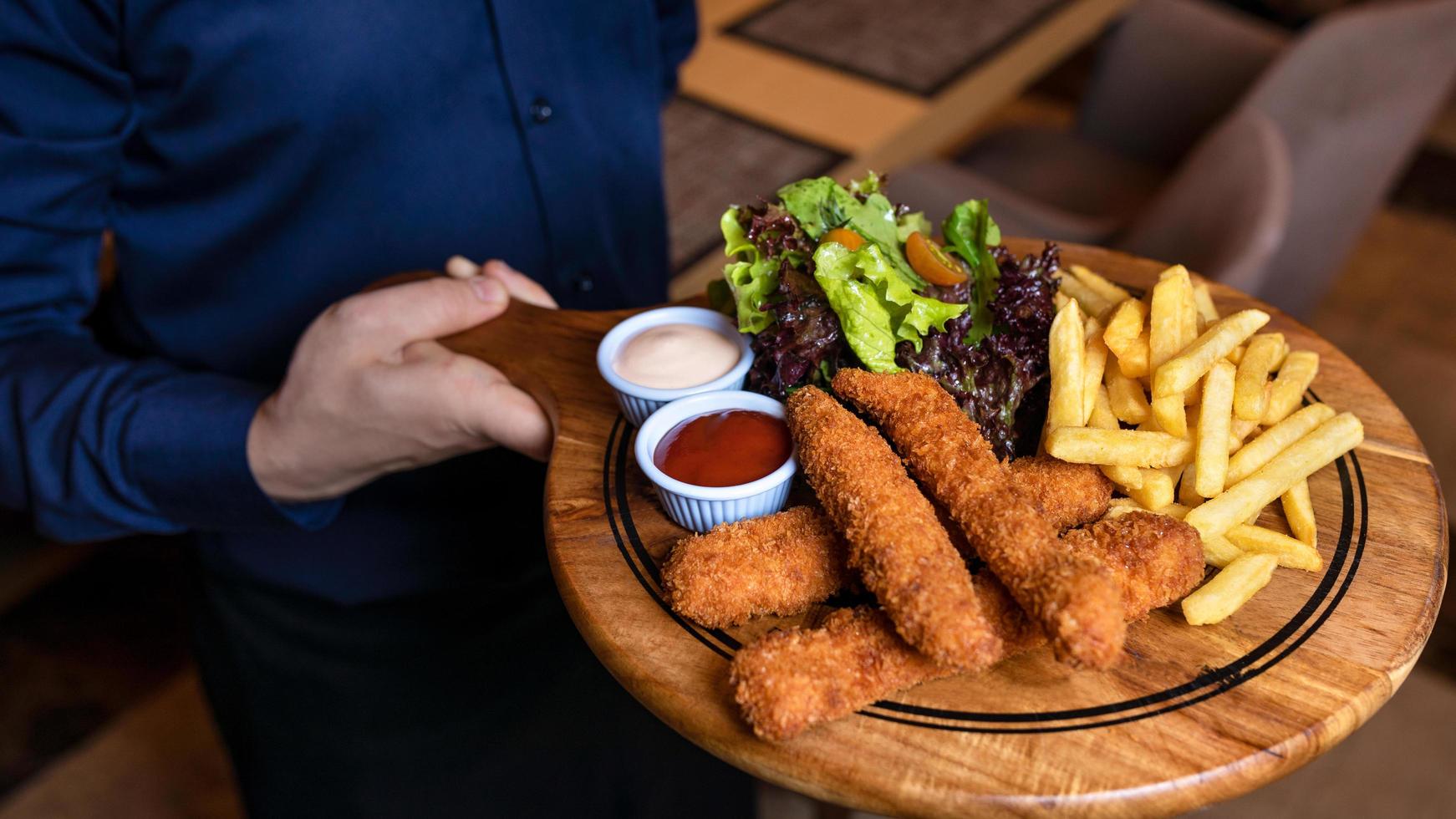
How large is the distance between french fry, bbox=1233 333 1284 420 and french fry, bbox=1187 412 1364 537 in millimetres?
77

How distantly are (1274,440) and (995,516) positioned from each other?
0.49 meters

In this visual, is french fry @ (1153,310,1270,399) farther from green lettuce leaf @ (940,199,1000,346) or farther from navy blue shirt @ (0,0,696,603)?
navy blue shirt @ (0,0,696,603)

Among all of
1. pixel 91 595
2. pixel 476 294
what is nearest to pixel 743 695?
pixel 476 294

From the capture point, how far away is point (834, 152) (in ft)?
10.6

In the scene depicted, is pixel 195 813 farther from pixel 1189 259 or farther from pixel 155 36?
pixel 1189 259

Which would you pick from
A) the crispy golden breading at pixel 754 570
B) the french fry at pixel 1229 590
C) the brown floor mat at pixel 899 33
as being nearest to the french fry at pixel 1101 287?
the french fry at pixel 1229 590

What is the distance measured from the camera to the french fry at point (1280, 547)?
4.62 ft

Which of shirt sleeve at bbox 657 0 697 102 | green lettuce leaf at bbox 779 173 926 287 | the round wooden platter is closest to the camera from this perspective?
the round wooden platter

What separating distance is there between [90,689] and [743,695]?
337 centimetres

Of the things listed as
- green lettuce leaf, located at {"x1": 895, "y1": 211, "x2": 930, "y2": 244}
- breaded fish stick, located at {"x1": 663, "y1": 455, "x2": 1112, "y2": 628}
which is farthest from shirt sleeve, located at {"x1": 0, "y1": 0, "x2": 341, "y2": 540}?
green lettuce leaf, located at {"x1": 895, "y1": 211, "x2": 930, "y2": 244}

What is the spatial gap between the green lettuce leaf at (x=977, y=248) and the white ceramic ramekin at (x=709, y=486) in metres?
0.41

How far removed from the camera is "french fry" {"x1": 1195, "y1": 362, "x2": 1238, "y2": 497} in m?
1.47

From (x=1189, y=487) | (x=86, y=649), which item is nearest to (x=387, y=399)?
(x=1189, y=487)

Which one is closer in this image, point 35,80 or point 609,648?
point 609,648
